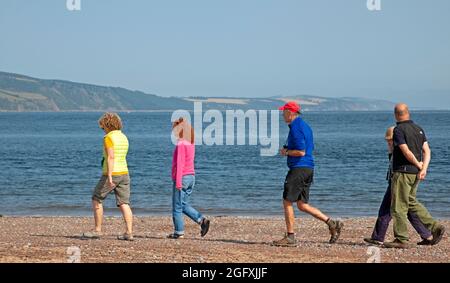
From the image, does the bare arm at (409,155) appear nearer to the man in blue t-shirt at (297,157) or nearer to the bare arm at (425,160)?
the bare arm at (425,160)

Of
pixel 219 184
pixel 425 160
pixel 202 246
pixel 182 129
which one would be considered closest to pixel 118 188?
pixel 182 129

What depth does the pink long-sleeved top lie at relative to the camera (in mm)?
11047

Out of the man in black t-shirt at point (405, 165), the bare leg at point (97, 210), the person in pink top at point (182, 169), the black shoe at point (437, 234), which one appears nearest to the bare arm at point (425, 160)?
the man in black t-shirt at point (405, 165)

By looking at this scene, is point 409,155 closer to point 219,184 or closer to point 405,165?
point 405,165

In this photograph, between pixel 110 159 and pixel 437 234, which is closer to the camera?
pixel 437 234

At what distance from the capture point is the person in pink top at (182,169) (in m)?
11.0

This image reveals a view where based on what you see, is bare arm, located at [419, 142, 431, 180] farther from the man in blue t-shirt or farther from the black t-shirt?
the man in blue t-shirt

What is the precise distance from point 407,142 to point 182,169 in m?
2.95

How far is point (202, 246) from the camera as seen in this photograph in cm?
1066

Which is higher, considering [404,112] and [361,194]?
[404,112]
